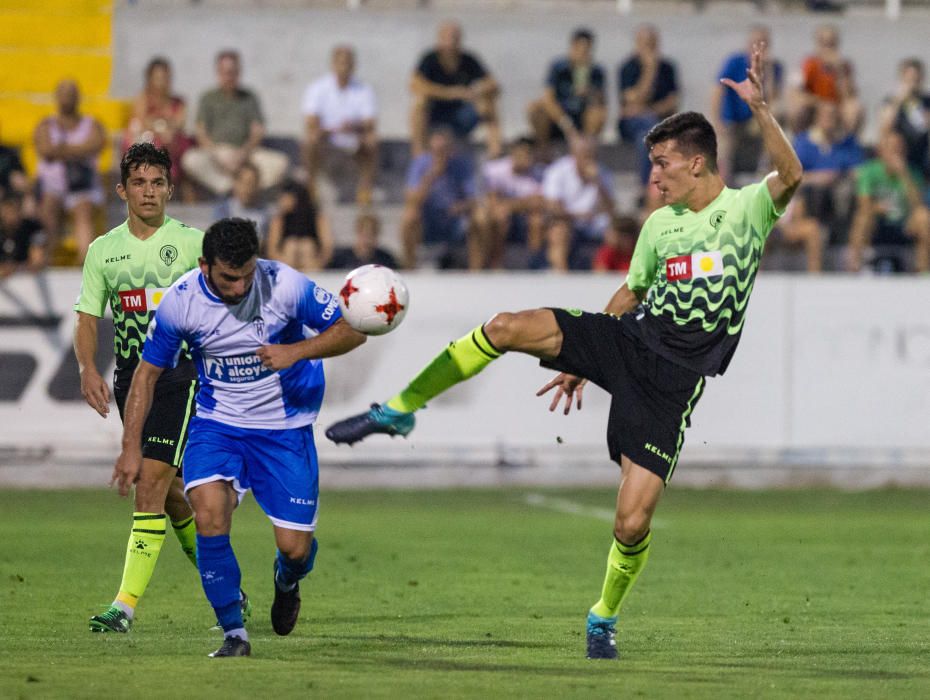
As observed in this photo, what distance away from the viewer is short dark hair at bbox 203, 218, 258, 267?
771cm

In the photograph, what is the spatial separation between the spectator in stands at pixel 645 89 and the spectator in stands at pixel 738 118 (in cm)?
60

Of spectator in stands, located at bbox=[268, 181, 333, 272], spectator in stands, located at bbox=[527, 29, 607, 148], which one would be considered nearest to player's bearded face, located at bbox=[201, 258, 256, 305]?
spectator in stands, located at bbox=[268, 181, 333, 272]

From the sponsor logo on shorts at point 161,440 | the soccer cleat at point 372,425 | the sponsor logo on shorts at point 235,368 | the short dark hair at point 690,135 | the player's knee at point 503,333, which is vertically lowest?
the sponsor logo on shorts at point 161,440

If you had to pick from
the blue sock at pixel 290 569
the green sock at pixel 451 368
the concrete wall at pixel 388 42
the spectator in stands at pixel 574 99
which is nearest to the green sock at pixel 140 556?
the blue sock at pixel 290 569

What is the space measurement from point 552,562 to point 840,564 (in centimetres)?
204

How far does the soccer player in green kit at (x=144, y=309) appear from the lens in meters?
9.09

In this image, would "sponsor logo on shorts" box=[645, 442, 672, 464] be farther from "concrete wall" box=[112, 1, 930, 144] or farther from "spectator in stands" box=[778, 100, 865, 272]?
"concrete wall" box=[112, 1, 930, 144]

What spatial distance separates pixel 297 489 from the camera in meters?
8.50

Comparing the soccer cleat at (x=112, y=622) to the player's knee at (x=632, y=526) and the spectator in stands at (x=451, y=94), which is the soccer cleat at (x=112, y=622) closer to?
the player's knee at (x=632, y=526)

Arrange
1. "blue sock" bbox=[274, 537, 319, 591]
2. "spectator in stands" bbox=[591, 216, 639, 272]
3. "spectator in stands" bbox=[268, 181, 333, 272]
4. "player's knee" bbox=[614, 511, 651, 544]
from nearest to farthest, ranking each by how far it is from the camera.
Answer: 1. "player's knee" bbox=[614, 511, 651, 544]
2. "blue sock" bbox=[274, 537, 319, 591]
3. "spectator in stands" bbox=[591, 216, 639, 272]
4. "spectator in stands" bbox=[268, 181, 333, 272]

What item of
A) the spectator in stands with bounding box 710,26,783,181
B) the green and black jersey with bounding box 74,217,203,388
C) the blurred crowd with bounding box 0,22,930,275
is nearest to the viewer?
the green and black jersey with bounding box 74,217,203,388

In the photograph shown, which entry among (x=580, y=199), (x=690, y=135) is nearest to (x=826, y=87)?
(x=580, y=199)

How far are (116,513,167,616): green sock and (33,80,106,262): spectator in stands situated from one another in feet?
35.6

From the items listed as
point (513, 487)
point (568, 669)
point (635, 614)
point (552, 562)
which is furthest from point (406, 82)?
point (568, 669)
